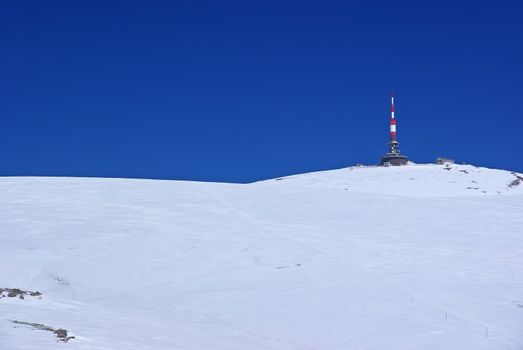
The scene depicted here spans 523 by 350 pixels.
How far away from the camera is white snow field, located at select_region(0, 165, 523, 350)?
10.2 meters

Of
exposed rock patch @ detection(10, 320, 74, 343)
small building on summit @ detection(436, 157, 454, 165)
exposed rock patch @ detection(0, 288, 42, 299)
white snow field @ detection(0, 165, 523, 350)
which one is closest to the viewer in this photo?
exposed rock patch @ detection(10, 320, 74, 343)

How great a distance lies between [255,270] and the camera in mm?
15305

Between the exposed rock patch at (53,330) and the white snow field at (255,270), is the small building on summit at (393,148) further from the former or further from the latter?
the exposed rock patch at (53,330)

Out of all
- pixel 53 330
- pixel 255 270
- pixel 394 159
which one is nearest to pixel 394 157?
pixel 394 159

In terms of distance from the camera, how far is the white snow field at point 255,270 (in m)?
10.2

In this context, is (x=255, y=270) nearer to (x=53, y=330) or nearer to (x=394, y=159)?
(x=53, y=330)

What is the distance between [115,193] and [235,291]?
50.0 ft

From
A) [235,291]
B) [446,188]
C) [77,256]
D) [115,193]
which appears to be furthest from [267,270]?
[446,188]

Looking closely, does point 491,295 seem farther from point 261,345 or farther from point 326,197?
point 326,197

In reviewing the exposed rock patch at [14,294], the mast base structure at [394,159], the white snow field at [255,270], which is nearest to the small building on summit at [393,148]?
the mast base structure at [394,159]

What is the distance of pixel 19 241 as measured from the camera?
17.5 meters

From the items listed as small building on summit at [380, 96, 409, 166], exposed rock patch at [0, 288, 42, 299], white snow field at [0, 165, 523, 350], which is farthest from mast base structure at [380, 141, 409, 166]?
exposed rock patch at [0, 288, 42, 299]

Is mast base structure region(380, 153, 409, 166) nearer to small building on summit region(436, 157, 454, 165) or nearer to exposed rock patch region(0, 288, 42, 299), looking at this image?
small building on summit region(436, 157, 454, 165)

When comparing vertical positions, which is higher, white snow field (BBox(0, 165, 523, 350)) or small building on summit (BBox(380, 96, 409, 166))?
small building on summit (BBox(380, 96, 409, 166))
